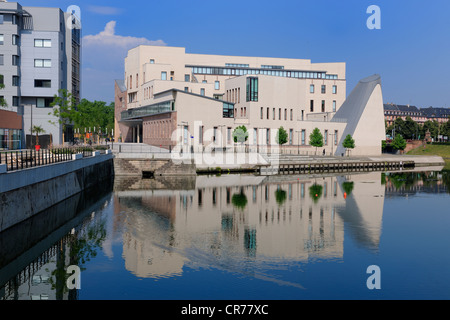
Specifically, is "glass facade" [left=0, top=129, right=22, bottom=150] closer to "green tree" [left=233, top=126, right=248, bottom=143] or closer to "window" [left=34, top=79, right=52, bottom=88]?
"window" [left=34, top=79, right=52, bottom=88]

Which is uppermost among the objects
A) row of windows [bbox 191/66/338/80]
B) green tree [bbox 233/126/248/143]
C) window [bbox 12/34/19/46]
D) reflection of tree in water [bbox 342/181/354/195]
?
row of windows [bbox 191/66/338/80]

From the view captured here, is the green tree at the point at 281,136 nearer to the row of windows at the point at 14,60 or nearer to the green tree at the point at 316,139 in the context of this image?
the green tree at the point at 316,139

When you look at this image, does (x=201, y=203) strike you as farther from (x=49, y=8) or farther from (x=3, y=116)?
(x=49, y=8)

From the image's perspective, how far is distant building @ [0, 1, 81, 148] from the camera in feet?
265

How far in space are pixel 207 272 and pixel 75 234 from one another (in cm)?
1289

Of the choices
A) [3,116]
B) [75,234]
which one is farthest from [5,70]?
[75,234]

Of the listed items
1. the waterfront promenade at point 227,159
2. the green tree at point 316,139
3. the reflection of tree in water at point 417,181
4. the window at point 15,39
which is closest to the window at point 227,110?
the waterfront promenade at point 227,159

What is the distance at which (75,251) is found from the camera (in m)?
28.1

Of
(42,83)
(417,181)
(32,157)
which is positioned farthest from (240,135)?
(32,157)

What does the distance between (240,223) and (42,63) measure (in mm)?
63445

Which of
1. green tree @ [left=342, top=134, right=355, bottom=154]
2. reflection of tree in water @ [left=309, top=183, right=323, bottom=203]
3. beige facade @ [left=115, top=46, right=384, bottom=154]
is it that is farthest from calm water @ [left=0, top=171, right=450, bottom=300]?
green tree @ [left=342, top=134, right=355, bottom=154]

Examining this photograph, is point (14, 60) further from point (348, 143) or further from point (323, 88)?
point (323, 88)

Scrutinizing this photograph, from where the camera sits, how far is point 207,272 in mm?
23891

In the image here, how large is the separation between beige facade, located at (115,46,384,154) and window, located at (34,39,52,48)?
884 inches
